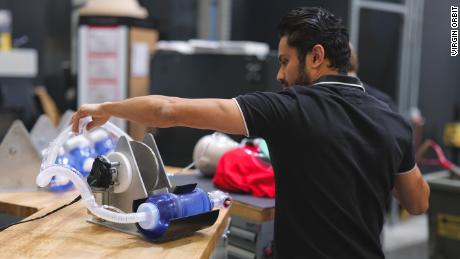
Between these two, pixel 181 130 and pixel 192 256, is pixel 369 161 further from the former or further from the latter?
pixel 181 130

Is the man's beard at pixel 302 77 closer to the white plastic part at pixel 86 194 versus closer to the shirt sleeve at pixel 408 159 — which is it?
the shirt sleeve at pixel 408 159

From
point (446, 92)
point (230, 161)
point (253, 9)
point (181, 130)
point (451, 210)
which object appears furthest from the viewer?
point (446, 92)

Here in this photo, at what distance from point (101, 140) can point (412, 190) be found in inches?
48.8

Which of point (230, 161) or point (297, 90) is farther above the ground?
point (297, 90)

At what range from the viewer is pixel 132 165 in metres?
1.58

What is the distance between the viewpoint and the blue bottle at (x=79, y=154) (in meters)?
2.15

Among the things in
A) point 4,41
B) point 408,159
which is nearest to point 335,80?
point 408,159

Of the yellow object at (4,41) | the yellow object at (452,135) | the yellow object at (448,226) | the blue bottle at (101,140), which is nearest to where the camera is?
the blue bottle at (101,140)

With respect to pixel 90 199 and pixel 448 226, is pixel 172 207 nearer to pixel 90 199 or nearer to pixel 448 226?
pixel 90 199

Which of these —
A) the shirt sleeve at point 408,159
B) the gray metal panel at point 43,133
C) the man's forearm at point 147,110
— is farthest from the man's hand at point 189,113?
the gray metal panel at point 43,133

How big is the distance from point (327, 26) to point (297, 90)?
0.75 feet

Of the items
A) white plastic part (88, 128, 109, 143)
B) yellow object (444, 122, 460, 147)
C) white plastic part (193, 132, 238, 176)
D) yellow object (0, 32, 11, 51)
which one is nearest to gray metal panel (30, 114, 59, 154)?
white plastic part (88, 128, 109, 143)

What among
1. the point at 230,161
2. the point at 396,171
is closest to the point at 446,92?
the point at 230,161

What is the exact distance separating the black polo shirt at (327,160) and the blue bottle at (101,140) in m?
0.97
